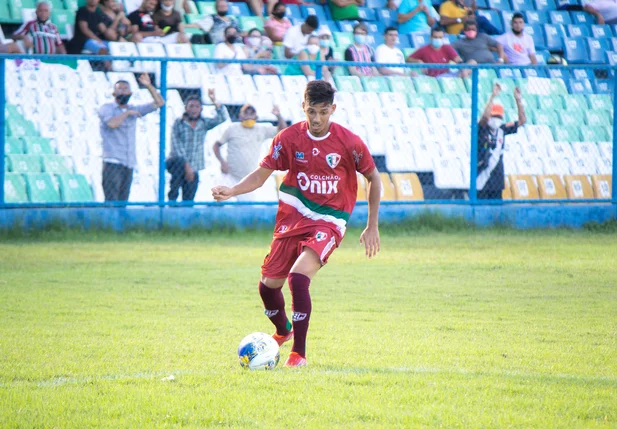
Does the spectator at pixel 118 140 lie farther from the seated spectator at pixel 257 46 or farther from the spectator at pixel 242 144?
the seated spectator at pixel 257 46

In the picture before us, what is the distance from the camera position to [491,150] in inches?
554

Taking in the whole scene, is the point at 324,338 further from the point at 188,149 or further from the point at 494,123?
the point at 494,123

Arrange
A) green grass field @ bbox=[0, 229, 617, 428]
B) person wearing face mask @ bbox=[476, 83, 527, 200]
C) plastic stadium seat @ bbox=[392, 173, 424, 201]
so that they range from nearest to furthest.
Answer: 1. green grass field @ bbox=[0, 229, 617, 428]
2. plastic stadium seat @ bbox=[392, 173, 424, 201]
3. person wearing face mask @ bbox=[476, 83, 527, 200]

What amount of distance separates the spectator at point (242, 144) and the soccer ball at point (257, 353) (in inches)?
295

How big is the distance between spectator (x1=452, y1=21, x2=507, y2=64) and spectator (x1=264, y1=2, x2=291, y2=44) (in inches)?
122

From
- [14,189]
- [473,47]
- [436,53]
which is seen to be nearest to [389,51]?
[436,53]

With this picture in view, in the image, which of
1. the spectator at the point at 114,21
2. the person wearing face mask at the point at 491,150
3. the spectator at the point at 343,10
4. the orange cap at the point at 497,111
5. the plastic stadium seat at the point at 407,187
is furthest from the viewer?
the spectator at the point at 343,10

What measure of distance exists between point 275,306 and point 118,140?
6951mm

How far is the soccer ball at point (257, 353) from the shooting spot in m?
5.35

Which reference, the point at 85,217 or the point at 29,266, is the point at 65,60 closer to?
the point at 85,217

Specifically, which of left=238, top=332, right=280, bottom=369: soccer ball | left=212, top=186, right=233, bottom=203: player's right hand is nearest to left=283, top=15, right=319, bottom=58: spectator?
left=212, top=186, right=233, bottom=203: player's right hand

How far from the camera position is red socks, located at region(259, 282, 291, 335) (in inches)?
237

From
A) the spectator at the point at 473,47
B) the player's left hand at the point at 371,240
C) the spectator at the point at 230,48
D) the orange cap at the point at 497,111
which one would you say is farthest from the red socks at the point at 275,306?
the spectator at the point at 473,47

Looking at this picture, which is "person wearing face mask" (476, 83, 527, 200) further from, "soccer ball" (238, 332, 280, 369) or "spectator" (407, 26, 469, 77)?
"soccer ball" (238, 332, 280, 369)
